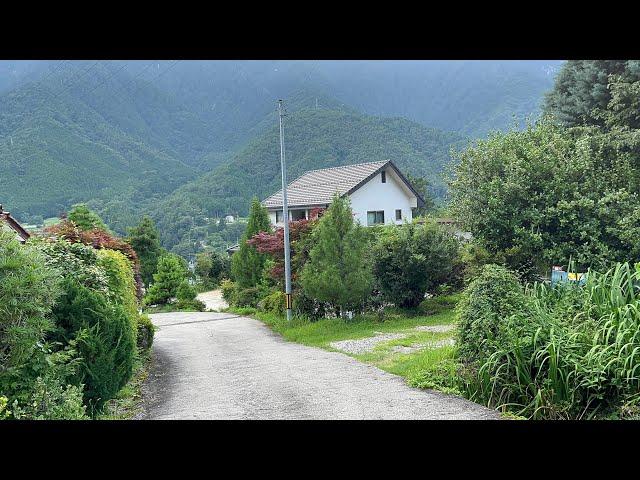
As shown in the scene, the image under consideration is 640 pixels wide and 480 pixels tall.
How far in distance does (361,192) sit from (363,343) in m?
12.8

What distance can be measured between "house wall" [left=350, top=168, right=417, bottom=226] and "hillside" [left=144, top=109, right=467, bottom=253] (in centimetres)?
210

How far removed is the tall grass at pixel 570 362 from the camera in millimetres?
4527

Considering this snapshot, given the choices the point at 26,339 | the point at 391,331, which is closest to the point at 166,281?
the point at 391,331

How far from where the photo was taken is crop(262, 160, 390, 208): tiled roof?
20.4 meters

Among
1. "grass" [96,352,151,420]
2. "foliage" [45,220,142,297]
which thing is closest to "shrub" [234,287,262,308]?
"foliage" [45,220,142,297]

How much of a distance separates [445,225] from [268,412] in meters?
8.01

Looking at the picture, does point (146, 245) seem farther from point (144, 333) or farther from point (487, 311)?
point (487, 311)

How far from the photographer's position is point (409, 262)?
11.0 metres

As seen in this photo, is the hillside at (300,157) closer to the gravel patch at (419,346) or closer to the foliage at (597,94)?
the foliage at (597,94)

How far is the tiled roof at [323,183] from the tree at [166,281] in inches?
152

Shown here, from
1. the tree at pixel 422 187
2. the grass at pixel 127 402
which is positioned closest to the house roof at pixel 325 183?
the tree at pixel 422 187

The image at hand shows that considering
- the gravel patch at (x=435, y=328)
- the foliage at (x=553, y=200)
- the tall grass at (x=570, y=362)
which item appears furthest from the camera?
the foliage at (x=553, y=200)

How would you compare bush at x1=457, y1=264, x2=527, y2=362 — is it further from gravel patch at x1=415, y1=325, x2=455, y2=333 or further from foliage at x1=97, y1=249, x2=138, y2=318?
foliage at x1=97, y1=249, x2=138, y2=318
